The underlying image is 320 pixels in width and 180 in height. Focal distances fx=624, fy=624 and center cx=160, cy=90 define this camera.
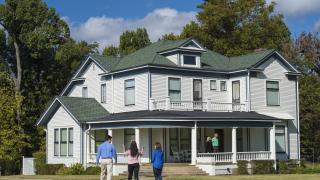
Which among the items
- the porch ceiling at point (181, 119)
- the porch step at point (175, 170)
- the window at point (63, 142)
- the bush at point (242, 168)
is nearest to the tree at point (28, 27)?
the window at point (63, 142)

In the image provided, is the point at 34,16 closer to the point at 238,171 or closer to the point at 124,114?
the point at 124,114

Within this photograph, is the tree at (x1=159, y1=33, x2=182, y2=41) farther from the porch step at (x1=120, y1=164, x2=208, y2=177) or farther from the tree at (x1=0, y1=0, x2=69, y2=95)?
the porch step at (x1=120, y1=164, x2=208, y2=177)

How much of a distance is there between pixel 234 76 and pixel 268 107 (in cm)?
329

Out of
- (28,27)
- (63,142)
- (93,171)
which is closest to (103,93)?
(63,142)

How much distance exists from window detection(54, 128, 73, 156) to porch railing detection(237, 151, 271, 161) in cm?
1228

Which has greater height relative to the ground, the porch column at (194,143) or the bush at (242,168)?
the porch column at (194,143)

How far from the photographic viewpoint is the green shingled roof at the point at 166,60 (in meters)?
42.3

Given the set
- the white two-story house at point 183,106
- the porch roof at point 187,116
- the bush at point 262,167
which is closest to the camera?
the porch roof at point 187,116

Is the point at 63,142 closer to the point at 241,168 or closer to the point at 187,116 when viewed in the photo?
the point at 187,116

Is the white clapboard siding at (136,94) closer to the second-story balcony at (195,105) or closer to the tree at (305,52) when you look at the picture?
the second-story balcony at (195,105)

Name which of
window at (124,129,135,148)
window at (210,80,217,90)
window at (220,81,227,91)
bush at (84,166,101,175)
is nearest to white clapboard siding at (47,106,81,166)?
bush at (84,166,101,175)

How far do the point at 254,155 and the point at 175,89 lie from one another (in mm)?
6766

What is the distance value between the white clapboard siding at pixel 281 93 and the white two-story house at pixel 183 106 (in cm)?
7

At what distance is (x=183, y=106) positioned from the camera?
4072 centimetres
